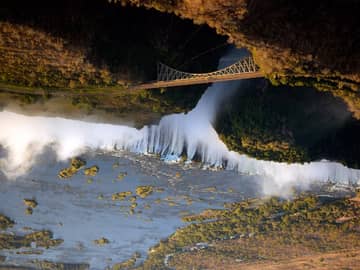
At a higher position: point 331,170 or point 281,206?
point 331,170

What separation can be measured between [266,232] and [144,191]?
41.7ft

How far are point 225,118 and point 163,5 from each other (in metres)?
11.6

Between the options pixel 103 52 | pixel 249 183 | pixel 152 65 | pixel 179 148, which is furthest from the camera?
pixel 249 183

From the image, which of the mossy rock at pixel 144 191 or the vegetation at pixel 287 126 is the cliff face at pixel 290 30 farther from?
the mossy rock at pixel 144 191

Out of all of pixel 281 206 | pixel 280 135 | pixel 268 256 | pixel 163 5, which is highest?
pixel 163 5

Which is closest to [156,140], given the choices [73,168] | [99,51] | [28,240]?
[73,168]

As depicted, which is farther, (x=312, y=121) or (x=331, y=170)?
(x=331, y=170)

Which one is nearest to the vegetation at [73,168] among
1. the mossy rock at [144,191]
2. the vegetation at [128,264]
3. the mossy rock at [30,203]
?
the mossy rock at [144,191]

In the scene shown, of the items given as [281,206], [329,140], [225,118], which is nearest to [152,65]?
[225,118]

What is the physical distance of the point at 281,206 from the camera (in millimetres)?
33031

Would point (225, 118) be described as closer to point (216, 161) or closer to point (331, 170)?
point (216, 161)

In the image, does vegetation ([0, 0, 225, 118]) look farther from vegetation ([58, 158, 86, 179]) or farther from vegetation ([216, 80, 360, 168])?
vegetation ([58, 158, 86, 179])

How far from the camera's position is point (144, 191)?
31688 mm

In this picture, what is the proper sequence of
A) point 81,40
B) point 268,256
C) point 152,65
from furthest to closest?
point 268,256, point 152,65, point 81,40
